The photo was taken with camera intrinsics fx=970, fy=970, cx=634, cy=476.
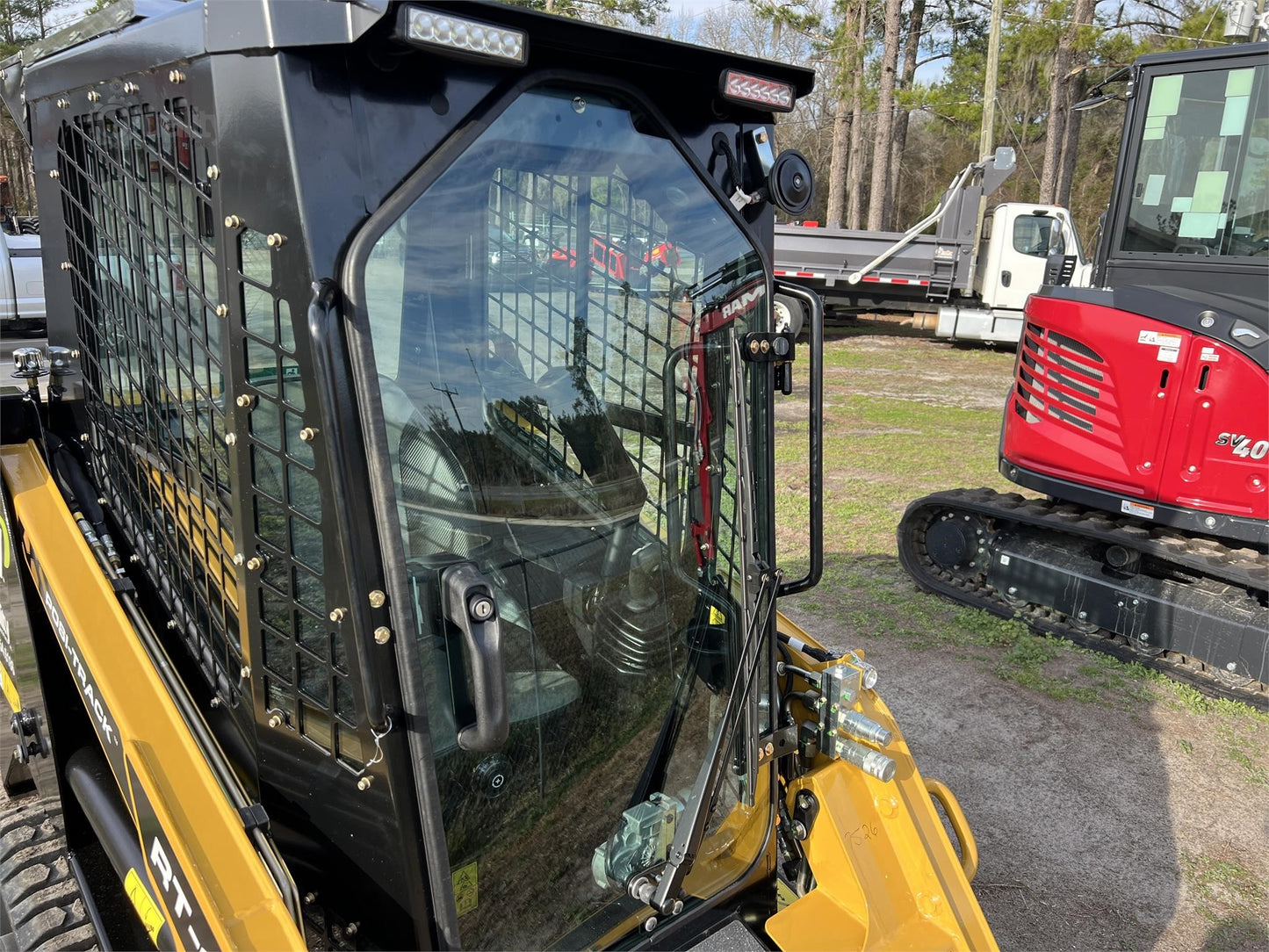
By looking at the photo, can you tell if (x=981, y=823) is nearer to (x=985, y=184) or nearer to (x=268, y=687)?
(x=268, y=687)

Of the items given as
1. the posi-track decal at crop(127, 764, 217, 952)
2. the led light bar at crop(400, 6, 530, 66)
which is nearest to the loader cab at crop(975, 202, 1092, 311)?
Result: the led light bar at crop(400, 6, 530, 66)

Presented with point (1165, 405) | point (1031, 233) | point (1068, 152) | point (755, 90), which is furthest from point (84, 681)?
point (1068, 152)

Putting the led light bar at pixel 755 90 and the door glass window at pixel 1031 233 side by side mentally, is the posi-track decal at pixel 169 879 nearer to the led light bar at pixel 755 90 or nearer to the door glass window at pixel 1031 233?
the led light bar at pixel 755 90

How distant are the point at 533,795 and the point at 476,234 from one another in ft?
3.37

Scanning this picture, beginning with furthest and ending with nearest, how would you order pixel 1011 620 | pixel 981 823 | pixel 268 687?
pixel 1011 620 < pixel 981 823 < pixel 268 687

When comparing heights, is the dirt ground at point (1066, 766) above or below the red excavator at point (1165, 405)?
below

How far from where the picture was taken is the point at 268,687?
1.68 meters

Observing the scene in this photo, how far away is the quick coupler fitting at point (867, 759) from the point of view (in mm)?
2154

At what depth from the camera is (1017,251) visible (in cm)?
1491

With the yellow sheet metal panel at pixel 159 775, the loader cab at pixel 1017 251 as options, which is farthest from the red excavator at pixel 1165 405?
the loader cab at pixel 1017 251

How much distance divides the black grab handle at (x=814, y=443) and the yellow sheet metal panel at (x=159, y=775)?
44.9 inches

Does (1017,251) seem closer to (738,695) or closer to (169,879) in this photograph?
(738,695)

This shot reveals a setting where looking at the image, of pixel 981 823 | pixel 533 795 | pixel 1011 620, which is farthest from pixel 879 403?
pixel 533 795

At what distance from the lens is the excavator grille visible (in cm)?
513
